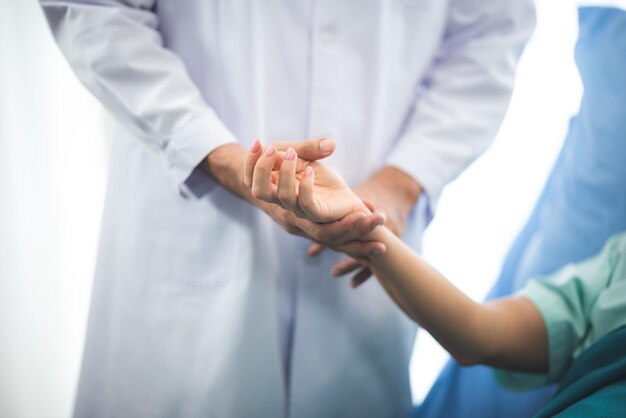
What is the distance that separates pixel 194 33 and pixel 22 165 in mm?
505

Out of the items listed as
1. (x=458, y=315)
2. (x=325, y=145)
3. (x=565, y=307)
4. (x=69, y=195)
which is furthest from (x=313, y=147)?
(x=69, y=195)

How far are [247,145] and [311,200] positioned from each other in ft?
1.02

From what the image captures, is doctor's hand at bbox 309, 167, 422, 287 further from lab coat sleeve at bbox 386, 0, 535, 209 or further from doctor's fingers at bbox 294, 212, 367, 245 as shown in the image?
doctor's fingers at bbox 294, 212, 367, 245

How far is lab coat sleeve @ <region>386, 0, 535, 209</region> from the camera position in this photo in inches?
37.9

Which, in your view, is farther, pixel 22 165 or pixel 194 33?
pixel 22 165

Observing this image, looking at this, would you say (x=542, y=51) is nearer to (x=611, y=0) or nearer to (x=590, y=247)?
(x=611, y=0)

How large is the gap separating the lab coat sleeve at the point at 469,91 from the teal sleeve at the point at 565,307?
26cm

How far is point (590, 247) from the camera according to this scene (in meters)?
1.22

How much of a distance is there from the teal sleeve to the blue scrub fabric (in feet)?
0.78

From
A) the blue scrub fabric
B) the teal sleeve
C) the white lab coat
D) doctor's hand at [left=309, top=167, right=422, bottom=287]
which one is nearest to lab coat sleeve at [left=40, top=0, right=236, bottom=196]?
the white lab coat

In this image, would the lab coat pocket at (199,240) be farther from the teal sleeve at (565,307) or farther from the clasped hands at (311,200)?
the teal sleeve at (565,307)

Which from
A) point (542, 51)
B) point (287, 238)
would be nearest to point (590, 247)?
point (542, 51)

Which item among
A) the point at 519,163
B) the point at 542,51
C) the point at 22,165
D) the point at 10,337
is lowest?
the point at 10,337

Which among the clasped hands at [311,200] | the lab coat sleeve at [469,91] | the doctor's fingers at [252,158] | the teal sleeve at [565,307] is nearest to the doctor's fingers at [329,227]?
the clasped hands at [311,200]
